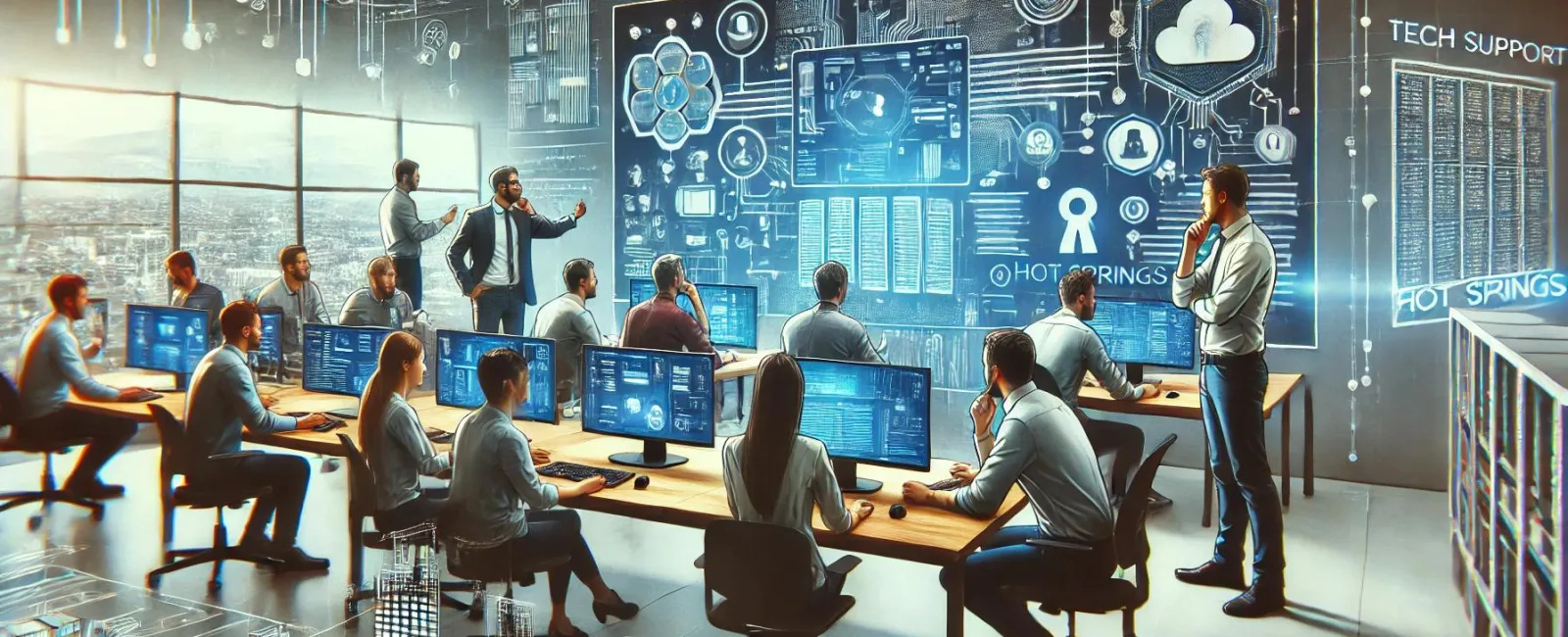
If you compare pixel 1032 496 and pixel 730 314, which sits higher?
pixel 730 314

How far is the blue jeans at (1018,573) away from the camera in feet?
10.6

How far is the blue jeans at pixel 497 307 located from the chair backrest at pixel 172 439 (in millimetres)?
2766

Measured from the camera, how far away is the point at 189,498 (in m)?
4.64

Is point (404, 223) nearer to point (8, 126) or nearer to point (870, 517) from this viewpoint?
point (8, 126)

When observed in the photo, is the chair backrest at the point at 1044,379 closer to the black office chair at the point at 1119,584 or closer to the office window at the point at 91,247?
the black office chair at the point at 1119,584

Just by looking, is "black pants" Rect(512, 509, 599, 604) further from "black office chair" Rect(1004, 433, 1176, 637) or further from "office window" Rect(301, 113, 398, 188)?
"office window" Rect(301, 113, 398, 188)

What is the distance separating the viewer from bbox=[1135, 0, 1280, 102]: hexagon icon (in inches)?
250

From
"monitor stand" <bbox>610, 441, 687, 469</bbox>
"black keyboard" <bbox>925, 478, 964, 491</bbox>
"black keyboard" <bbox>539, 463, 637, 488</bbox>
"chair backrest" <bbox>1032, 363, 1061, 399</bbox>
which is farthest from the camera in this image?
"chair backrest" <bbox>1032, 363, 1061, 399</bbox>

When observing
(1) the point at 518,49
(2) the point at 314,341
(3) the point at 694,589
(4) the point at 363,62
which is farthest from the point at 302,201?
(3) the point at 694,589

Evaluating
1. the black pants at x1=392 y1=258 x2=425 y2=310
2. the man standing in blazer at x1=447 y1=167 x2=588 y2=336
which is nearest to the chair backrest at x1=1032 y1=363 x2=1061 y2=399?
the man standing in blazer at x1=447 y1=167 x2=588 y2=336

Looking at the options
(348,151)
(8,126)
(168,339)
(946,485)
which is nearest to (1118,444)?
(946,485)

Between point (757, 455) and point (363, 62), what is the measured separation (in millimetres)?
6898

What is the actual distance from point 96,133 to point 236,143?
2.95 ft

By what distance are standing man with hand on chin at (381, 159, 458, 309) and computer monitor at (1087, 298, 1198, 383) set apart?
417 centimetres
